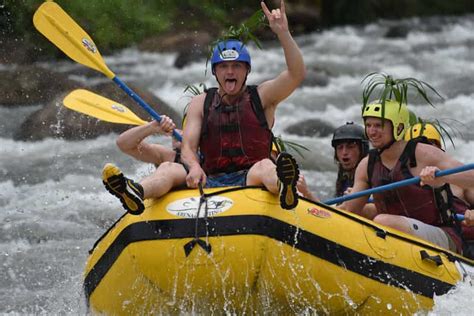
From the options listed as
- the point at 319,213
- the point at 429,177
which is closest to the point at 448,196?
the point at 429,177

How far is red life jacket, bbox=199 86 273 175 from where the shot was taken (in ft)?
19.8

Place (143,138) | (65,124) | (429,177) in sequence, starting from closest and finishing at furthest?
(429,177), (143,138), (65,124)

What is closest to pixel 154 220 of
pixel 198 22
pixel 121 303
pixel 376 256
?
pixel 121 303

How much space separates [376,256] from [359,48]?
11669 mm

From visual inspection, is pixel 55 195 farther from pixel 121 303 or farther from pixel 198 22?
pixel 198 22

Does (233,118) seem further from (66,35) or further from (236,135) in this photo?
(66,35)

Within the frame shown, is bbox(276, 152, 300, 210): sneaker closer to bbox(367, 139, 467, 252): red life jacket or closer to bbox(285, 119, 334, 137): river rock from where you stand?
bbox(367, 139, 467, 252): red life jacket

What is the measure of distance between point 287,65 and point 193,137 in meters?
0.70

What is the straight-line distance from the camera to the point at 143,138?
20.1 ft

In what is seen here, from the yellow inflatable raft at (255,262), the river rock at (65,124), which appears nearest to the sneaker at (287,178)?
the yellow inflatable raft at (255,262)

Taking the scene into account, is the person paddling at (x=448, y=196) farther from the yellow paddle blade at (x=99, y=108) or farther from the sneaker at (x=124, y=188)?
the yellow paddle blade at (x=99, y=108)

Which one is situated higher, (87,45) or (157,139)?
(157,139)

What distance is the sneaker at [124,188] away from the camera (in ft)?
17.1

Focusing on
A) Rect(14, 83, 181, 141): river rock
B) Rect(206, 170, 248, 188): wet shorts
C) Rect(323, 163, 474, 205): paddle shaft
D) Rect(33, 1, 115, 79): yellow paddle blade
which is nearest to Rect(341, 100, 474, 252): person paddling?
Rect(323, 163, 474, 205): paddle shaft
